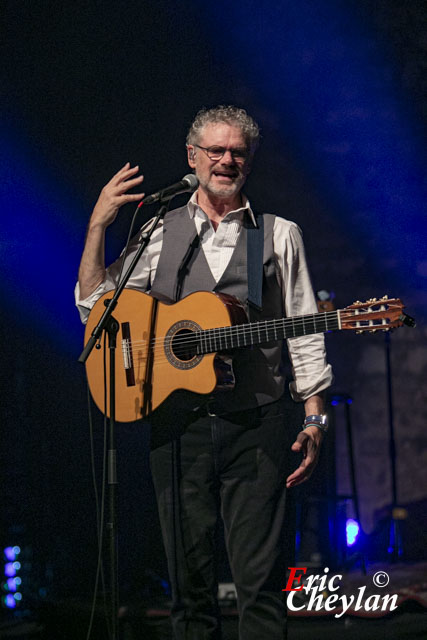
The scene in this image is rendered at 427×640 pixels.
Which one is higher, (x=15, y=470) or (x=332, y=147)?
(x=332, y=147)

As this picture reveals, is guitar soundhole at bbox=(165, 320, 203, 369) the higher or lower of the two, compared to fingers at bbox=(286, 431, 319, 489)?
higher

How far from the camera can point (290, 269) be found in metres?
2.40

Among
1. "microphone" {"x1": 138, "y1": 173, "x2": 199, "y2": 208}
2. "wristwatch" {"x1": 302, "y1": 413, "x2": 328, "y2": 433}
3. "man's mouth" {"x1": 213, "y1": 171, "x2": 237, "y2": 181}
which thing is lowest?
"wristwatch" {"x1": 302, "y1": 413, "x2": 328, "y2": 433}

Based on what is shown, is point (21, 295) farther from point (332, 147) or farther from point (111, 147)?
point (332, 147)

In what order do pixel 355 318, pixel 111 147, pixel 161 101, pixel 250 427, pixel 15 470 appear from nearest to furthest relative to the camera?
1. pixel 355 318
2. pixel 250 427
3. pixel 15 470
4. pixel 111 147
5. pixel 161 101

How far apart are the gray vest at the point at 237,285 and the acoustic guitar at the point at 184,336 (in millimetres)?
70

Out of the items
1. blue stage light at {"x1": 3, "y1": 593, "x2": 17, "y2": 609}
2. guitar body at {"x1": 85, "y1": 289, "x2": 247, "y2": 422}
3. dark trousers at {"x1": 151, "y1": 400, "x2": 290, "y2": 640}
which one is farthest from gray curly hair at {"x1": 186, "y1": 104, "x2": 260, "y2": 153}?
blue stage light at {"x1": 3, "y1": 593, "x2": 17, "y2": 609}

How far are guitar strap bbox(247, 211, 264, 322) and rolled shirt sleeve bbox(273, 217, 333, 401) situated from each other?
0.07 m

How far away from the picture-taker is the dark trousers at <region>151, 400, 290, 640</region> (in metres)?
2.18

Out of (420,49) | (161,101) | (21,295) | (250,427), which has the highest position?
(420,49)

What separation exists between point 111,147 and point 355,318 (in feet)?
10.2

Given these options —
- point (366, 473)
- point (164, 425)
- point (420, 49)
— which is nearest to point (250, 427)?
point (164, 425)

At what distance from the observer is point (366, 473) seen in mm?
5344

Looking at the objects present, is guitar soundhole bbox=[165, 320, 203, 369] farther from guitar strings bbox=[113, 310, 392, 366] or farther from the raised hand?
the raised hand
